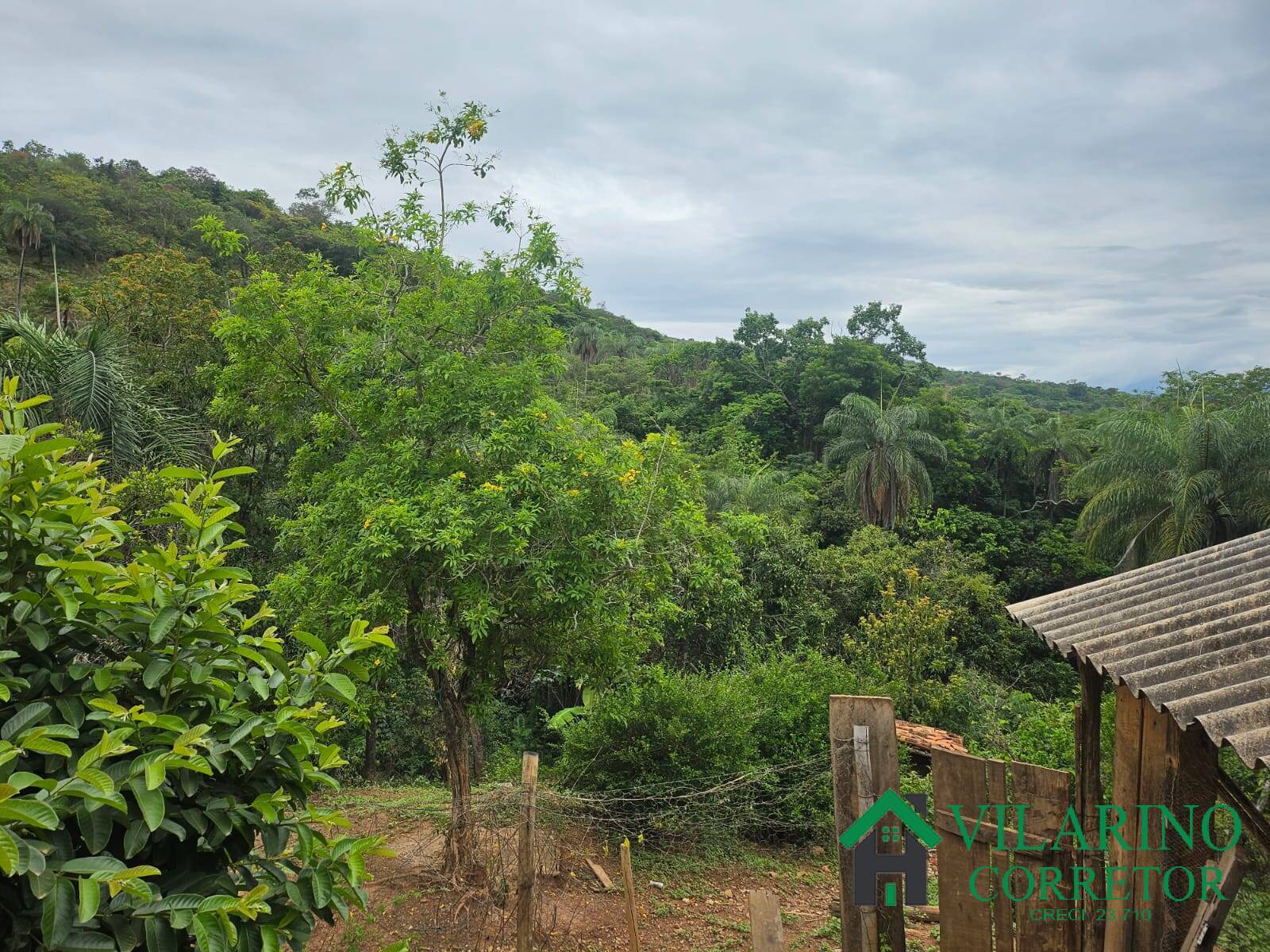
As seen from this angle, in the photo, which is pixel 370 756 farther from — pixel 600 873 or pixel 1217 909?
pixel 1217 909

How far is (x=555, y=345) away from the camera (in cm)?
702

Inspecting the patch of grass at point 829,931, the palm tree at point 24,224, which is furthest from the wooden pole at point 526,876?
the palm tree at point 24,224

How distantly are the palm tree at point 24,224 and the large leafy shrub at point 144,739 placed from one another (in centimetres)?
2952

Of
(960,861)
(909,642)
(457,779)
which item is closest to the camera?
(960,861)

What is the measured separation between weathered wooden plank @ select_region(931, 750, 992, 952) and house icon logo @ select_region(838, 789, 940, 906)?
10cm

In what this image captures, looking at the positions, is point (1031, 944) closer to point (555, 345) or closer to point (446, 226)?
point (555, 345)

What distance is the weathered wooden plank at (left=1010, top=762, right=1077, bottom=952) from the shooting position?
2.63 metres

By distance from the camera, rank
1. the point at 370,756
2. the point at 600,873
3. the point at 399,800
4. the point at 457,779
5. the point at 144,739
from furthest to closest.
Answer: the point at 370,756, the point at 399,800, the point at 600,873, the point at 457,779, the point at 144,739

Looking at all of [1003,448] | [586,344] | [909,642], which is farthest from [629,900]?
[586,344]

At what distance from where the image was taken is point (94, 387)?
10453 mm

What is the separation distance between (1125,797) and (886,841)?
4.21 ft

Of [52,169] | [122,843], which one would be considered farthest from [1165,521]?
[52,169]

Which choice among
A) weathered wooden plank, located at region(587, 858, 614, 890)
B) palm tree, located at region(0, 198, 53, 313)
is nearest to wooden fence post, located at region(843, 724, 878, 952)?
weathered wooden plank, located at region(587, 858, 614, 890)

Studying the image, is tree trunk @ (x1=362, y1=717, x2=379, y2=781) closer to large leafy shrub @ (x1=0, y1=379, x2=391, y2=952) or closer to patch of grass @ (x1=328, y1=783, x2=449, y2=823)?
patch of grass @ (x1=328, y1=783, x2=449, y2=823)
